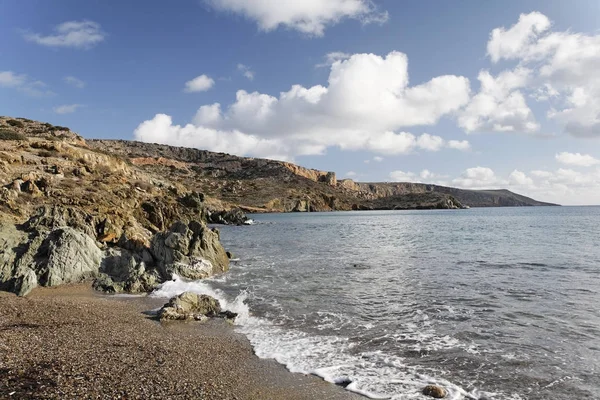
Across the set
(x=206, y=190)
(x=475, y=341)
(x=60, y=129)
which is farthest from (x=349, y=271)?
(x=206, y=190)

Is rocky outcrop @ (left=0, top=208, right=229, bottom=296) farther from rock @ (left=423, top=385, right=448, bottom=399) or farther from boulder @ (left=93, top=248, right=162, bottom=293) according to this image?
rock @ (left=423, top=385, right=448, bottom=399)

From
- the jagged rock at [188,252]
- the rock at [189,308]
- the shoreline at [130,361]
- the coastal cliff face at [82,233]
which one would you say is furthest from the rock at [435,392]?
the jagged rock at [188,252]

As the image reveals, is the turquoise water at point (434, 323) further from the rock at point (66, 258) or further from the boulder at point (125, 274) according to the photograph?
the rock at point (66, 258)

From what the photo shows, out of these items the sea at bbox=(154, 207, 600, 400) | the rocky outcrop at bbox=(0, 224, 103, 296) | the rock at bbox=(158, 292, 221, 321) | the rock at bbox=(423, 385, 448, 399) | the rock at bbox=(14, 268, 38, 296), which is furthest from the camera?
the rocky outcrop at bbox=(0, 224, 103, 296)

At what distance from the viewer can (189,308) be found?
53.5ft

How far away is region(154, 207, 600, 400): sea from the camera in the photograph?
10336mm

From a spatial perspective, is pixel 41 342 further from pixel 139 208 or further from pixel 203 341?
pixel 139 208

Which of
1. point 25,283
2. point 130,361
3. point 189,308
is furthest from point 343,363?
point 25,283

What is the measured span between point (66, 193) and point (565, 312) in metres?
40.2

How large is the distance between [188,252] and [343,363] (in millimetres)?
19480

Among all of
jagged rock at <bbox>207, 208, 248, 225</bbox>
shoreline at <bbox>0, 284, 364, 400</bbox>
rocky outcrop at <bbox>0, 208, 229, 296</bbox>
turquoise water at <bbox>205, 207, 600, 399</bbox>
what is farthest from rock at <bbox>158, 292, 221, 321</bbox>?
jagged rock at <bbox>207, 208, 248, 225</bbox>

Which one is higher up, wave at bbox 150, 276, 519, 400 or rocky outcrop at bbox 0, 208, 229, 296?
rocky outcrop at bbox 0, 208, 229, 296

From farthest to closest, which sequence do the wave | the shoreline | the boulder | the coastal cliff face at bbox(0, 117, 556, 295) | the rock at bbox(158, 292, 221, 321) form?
the coastal cliff face at bbox(0, 117, 556, 295), the boulder, the rock at bbox(158, 292, 221, 321), the wave, the shoreline

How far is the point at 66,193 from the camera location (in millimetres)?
35750
